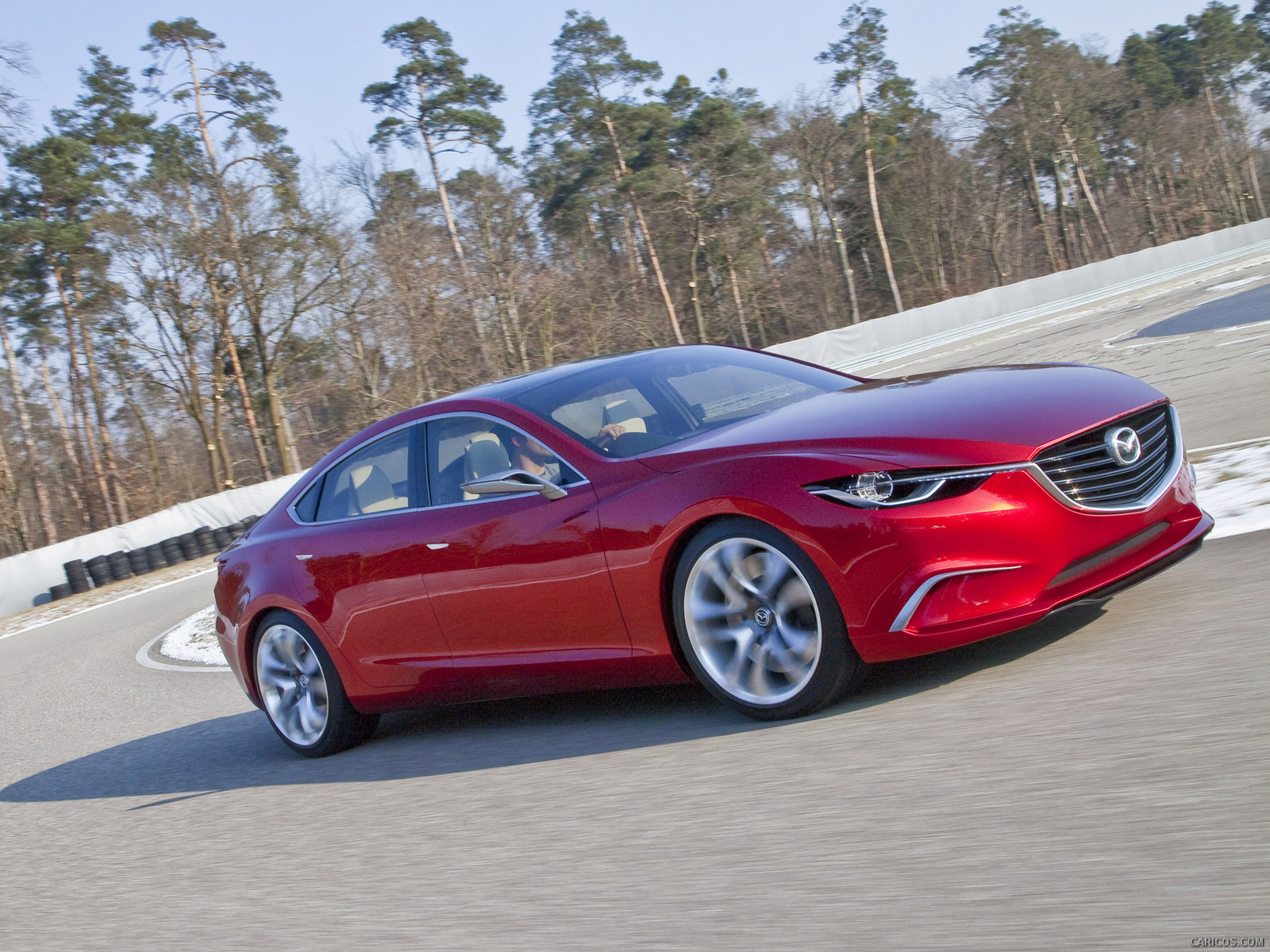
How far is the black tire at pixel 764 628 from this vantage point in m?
4.20

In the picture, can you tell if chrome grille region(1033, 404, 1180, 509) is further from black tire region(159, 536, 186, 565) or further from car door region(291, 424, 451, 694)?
black tire region(159, 536, 186, 565)

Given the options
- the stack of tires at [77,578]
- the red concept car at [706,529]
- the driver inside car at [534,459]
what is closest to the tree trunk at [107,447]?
the stack of tires at [77,578]

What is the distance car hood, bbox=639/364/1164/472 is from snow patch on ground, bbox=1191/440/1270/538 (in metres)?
1.47

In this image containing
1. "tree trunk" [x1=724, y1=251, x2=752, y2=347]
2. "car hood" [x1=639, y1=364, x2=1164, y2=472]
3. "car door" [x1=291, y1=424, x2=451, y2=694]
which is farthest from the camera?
"tree trunk" [x1=724, y1=251, x2=752, y2=347]

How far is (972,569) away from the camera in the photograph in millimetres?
3953

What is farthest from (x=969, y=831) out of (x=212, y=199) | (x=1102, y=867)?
(x=212, y=199)

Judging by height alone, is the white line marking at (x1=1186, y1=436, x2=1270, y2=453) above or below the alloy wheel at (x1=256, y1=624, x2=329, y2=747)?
below

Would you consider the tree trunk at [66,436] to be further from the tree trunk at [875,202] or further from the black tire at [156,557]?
the tree trunk at [875,202]

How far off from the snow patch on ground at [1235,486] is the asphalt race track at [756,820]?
0.32 meters

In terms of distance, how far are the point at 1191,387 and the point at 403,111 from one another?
47.6 metres

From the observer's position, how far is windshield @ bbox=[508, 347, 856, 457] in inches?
200

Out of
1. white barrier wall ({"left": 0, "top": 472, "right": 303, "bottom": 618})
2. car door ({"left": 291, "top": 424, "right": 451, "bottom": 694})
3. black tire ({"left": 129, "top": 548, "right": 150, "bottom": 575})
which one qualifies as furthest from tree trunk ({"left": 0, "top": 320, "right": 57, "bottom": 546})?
car door ({"left": 291, "top": 424, "right": 451, "bottom": 694})

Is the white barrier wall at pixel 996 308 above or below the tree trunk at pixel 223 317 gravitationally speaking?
below

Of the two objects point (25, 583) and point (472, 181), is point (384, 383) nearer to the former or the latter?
point (472, 181)
